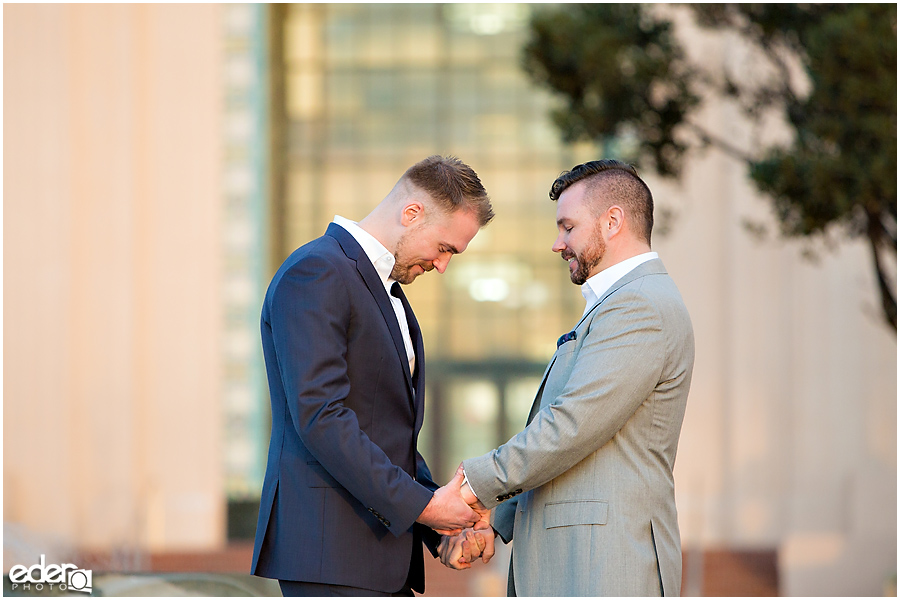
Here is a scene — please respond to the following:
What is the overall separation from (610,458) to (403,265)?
944 mm

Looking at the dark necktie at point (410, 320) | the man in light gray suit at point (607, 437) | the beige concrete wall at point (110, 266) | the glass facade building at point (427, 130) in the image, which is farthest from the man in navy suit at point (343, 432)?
the glass facade building at point (427, 130)

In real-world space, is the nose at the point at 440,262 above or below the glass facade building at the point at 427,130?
below

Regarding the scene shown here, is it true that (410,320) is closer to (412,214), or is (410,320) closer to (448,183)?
(412,214)

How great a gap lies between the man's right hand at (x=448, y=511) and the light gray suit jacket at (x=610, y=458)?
0.09 meters

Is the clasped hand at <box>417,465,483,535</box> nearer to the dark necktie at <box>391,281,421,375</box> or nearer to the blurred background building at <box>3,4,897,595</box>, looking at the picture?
the dark necktie at <box>391,281,421,375</box>

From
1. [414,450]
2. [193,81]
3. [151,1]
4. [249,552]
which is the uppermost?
[151,1]

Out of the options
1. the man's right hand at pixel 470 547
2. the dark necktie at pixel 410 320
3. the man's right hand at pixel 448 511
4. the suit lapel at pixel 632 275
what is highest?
the suit lapel at pixel 632 275

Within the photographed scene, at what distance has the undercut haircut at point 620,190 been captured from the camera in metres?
3.18

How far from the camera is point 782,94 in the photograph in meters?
8.21

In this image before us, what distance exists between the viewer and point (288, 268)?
9.78 feet

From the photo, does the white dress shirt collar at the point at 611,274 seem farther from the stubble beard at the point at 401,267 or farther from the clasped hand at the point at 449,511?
the clasped hand at the point at 449,511

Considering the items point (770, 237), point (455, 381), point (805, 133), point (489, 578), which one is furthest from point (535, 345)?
point (805, 133)

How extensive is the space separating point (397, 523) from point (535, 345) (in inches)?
455

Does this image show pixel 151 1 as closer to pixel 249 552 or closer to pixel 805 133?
pixel 249 552
